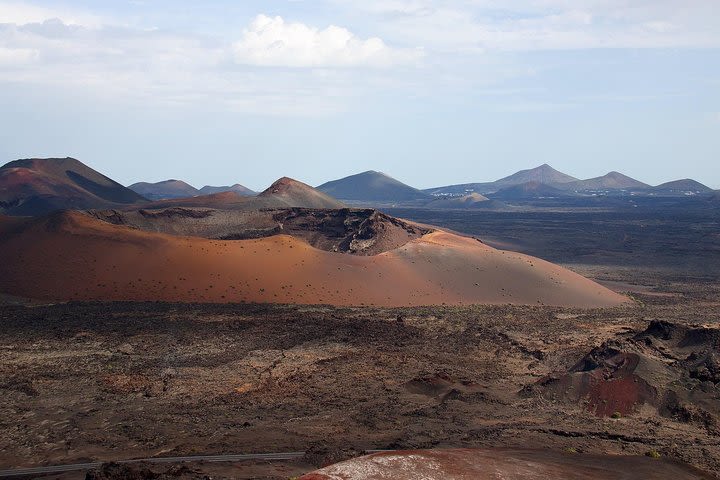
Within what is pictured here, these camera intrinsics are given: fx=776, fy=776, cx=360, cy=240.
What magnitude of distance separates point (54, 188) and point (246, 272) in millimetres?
69715

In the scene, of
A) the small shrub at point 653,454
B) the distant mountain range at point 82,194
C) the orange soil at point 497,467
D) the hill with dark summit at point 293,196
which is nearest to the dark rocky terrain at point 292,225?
the distant mountain range at point 82,194

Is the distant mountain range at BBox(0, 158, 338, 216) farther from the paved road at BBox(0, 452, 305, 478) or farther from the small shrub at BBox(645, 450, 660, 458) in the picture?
the small shrub at BBox(645, 450, 660, 458)

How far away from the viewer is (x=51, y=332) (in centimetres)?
3419

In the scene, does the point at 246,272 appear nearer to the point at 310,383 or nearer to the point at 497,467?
the point at 310,383

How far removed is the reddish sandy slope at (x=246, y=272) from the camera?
147ft

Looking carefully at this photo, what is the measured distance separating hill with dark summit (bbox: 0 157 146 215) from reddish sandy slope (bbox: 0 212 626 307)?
47.0m

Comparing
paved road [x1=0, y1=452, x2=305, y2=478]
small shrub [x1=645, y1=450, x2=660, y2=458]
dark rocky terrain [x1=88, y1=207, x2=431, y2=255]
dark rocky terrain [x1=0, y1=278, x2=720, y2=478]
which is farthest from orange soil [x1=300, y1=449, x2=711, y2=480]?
dark rocky terrain [x1=88, y1=207, x2=431, y2=255]

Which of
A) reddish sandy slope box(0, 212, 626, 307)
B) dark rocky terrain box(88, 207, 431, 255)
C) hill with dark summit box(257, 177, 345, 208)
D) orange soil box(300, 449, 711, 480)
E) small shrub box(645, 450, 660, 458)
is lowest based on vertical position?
small shrub box(645, 450, 660, 458)

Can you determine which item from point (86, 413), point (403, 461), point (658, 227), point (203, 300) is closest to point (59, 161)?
point (203, 300)

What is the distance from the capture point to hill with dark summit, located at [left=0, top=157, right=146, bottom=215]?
98375 mm

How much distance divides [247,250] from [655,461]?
112 feet

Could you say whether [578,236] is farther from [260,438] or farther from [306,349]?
[260,438]

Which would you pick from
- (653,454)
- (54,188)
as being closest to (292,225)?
(653,454)

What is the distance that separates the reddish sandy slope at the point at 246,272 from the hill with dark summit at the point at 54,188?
47.0 meters
